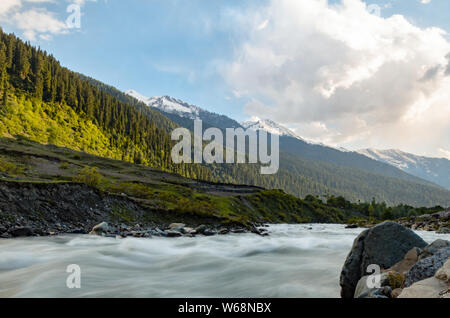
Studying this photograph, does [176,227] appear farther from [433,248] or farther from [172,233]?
[433,248]

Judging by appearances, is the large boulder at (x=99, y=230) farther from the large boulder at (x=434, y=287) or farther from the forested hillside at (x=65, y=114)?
the forested hillside at (x=65, y=114)

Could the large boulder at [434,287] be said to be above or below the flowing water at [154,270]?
above

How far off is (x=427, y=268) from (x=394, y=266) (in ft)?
6.99

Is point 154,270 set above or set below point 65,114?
below

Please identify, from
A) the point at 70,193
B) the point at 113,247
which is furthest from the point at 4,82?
the point at 113,247

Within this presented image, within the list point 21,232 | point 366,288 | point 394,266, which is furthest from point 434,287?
point 21,232

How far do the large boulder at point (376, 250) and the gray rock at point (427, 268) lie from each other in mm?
2057

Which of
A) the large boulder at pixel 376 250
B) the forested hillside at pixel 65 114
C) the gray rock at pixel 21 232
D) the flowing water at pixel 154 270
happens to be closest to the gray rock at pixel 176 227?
the flowing water at pixel 154 270

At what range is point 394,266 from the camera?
952 cm

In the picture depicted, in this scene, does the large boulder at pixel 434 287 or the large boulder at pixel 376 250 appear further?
the large boulder at pixel 376 250

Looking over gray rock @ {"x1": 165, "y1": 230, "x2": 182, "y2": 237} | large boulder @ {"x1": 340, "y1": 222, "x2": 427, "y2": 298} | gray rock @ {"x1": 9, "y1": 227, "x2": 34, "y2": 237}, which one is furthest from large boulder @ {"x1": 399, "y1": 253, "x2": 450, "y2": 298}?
gray rock @ {"x1": 165, "y1": 230, "x2": 182, "y2": 237}

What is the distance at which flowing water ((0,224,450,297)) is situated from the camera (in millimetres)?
10773

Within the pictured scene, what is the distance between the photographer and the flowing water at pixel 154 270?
1077 centimetres
